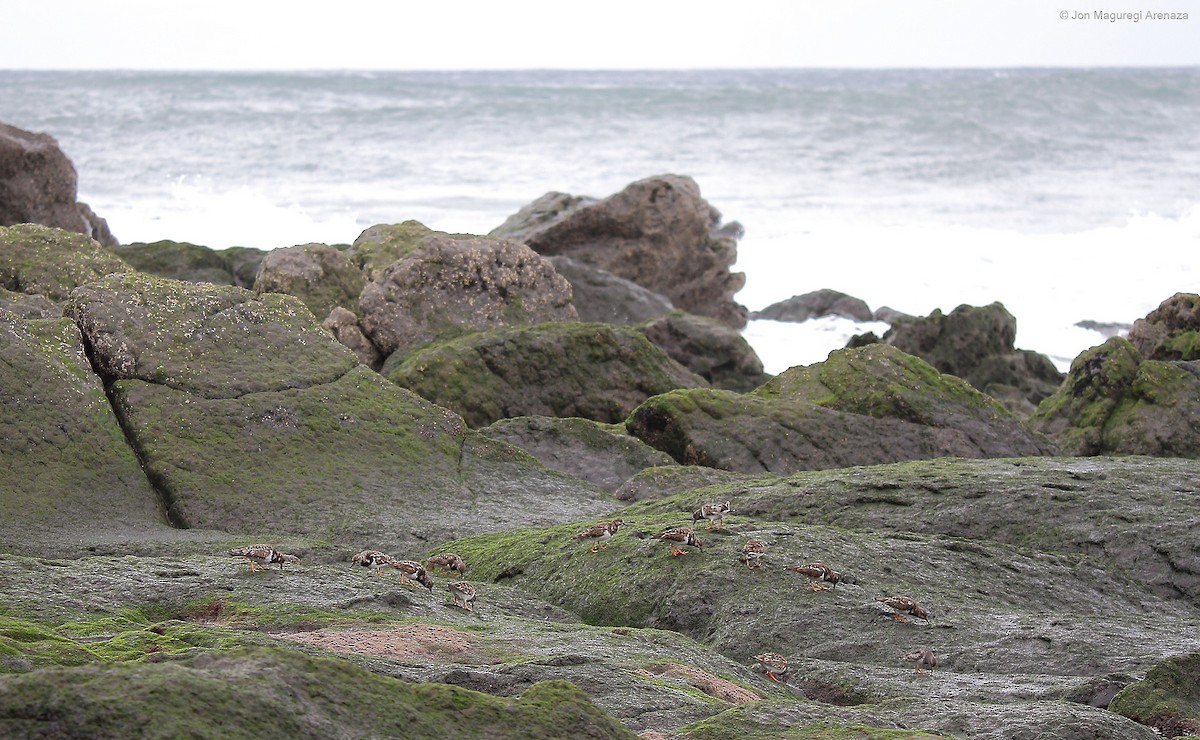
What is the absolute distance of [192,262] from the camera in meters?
14.6

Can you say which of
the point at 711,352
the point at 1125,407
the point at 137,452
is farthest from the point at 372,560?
the point at 711,352

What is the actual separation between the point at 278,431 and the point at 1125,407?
7.36m

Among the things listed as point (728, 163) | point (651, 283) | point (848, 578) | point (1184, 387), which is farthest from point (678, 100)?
point (848, 578)

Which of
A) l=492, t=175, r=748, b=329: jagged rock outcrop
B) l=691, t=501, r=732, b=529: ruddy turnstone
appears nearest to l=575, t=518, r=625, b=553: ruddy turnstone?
l=691, t=501, r=732, b=529: ruddy turnstone

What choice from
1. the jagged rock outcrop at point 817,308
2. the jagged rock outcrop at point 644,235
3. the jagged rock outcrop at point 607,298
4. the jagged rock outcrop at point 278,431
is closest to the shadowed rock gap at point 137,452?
the jagged rock outcrop at point 278,431

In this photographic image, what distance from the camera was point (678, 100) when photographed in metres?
67.0

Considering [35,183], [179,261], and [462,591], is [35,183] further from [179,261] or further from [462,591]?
[462,591]

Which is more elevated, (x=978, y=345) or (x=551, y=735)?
(x=551, y=735)

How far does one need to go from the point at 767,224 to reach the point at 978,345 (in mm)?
19406

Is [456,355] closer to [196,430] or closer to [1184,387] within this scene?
[196,430]

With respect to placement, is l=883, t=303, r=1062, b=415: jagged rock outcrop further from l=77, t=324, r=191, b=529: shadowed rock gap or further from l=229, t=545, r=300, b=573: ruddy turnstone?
l=229, t=545, r=300, b=573: ruddy turnstone

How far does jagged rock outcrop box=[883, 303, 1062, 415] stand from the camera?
15.3 m

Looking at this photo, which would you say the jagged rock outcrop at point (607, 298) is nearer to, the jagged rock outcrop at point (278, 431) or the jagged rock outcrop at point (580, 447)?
the jagged rock outcrop at point (580, 447)

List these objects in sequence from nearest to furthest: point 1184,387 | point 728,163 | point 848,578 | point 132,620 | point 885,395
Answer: point 132,620 → point 848,578 → point 885,395 → point 1184,387 → point 728,163
